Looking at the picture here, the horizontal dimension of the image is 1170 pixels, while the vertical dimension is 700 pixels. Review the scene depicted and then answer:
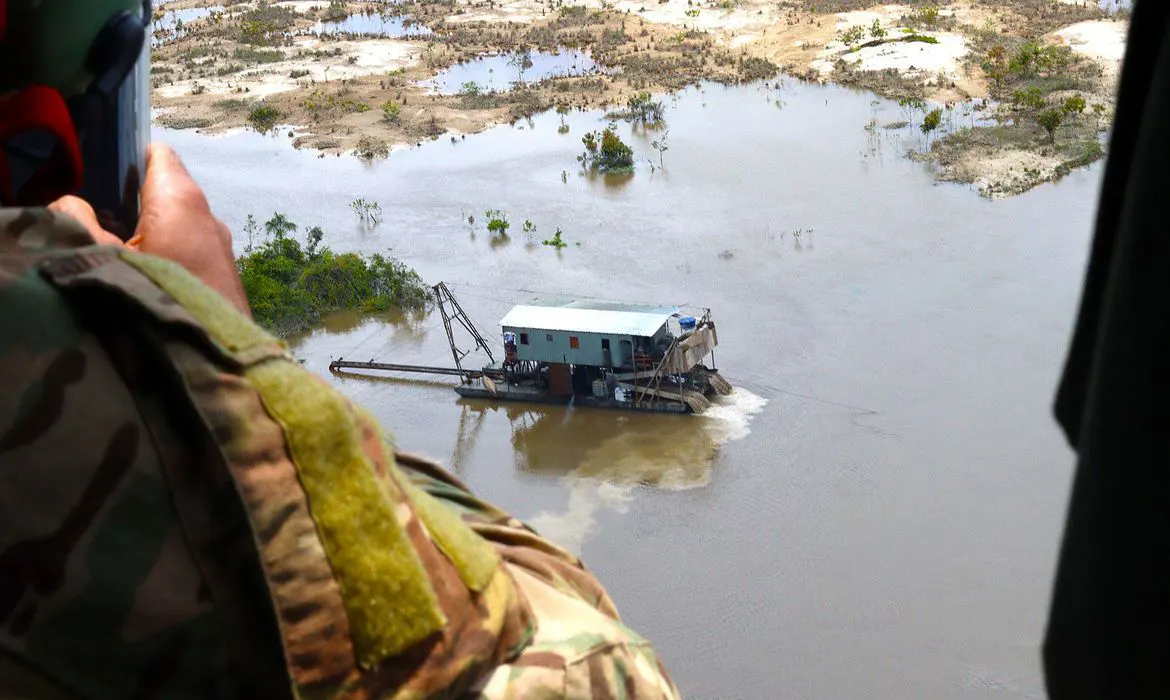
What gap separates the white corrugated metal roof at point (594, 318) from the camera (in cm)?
1727

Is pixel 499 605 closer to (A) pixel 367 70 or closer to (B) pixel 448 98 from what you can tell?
(B) pixel 448 98

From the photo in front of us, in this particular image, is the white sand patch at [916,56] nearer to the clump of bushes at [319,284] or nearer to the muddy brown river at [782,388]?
the muddy brown river at [782,388]

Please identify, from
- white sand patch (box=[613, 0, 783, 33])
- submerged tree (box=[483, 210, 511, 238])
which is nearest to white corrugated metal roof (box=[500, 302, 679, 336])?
submerged tree (box=[483, 210, 511, 238])

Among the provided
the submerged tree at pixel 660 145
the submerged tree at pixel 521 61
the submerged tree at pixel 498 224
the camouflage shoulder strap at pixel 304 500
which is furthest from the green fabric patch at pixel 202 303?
the submerged tree at pixel 521 61

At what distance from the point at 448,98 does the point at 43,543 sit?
96.6 feet

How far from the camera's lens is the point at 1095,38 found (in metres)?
29.2

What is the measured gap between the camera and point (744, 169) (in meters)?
24.3

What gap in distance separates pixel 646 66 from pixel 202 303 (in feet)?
100

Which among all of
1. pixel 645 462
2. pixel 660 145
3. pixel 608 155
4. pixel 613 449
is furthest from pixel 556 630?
pixel 660 145

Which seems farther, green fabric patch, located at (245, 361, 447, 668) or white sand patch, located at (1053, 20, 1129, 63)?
white sand patch, located at (1053, 20, 1129, 63)

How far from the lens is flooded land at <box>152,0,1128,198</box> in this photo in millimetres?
24938

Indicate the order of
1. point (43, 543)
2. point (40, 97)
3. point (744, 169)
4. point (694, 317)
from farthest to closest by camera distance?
point (744, 169) → point (694, 317) → point (40, 97) → point (43, 543)

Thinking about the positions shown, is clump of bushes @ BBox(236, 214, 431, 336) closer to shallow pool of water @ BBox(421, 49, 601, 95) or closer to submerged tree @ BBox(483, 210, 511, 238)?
submerged tree @ BBox(483, 210, 511, 238)

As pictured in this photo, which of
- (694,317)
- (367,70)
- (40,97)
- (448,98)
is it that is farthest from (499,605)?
(367,70)
